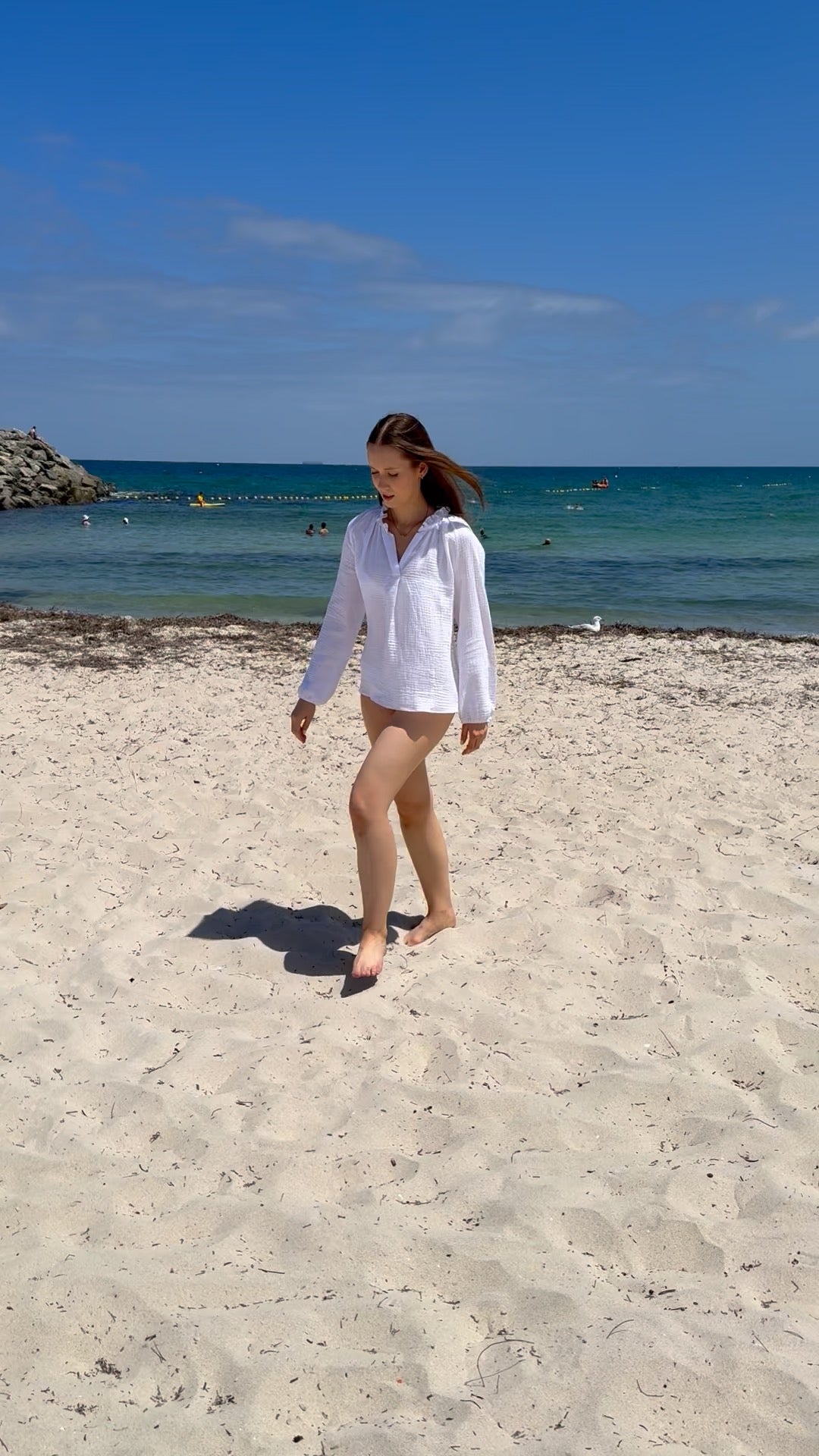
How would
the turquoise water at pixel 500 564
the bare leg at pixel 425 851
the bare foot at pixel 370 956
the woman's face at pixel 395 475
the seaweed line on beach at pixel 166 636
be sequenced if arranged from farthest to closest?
the turquoise water at pixel 500 564
the seaweed line on beach at pixel 166 636
the bare leg at pixel 425 851
the bare foot at pixel 370 956
the woman's face at pixel 395 475

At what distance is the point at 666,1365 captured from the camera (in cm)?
221

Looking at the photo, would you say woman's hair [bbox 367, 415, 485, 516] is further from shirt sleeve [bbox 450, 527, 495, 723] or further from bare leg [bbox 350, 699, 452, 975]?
bare leg [bbox 350, 699, 452, 975]

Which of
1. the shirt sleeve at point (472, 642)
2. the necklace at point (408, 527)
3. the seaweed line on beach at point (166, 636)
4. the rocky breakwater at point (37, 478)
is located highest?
the rocky breakwater at point (37, 478)

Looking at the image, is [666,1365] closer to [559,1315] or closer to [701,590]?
[559,1315]

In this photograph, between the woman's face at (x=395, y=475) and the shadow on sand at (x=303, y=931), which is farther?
the shadow on sand at (x=303, y=931)

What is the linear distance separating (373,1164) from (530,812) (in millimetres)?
3076

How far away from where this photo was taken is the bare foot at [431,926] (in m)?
4.21

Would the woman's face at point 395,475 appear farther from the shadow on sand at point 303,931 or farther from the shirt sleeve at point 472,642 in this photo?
the shadow on sand at point 303,931

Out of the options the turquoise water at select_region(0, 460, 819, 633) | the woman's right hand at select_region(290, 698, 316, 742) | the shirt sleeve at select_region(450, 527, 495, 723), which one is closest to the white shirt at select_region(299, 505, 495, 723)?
the shirt sleeve at select_region(450, 527, 495, 723)

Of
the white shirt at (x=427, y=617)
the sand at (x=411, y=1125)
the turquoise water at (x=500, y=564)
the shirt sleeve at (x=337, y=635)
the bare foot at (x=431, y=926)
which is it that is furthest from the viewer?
the turquoise water at (x=500, y=564)

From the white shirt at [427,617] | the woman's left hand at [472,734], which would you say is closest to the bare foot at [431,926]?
the woman's left hand at [472,734]

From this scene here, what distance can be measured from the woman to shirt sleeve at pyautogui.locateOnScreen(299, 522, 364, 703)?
0.05ft

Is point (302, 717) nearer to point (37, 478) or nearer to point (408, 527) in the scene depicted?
point (408, 527)

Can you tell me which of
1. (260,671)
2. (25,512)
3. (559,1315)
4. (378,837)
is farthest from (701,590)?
(25,512)
